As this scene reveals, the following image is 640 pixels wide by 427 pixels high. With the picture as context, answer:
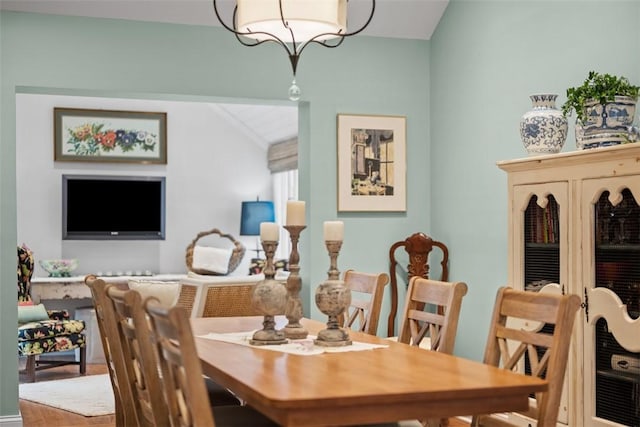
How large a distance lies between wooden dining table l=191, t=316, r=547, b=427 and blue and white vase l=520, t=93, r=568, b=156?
5.67 feet

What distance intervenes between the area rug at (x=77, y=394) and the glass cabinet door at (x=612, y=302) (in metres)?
3.46

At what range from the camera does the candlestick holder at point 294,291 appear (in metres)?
3.10

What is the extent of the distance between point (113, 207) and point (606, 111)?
22.2 ft

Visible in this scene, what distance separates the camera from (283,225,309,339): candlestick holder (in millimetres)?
3100

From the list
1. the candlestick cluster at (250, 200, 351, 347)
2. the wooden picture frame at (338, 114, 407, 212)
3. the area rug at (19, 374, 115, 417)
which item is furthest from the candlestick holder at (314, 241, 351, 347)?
the area rug at (19, 374, 115, 417)

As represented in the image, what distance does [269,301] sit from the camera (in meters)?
2.94

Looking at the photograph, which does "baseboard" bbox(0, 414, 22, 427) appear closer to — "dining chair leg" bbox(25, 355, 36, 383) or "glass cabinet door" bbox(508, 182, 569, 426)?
"dining chair leg" bbox(25, 355, 36, 383)

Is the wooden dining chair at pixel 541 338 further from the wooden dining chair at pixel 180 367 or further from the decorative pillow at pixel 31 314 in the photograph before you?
the decorative pillow at pixel 31 314

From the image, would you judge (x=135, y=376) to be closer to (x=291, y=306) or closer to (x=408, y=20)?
(x=291, y=306)

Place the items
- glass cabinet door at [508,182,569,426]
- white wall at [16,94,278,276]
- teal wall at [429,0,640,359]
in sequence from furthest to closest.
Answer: white wall at [16,94,278,276] < teal wall at [429,0,640,359] < glass cabinet door at [508,182,569,426]

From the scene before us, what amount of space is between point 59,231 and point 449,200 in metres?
5.04

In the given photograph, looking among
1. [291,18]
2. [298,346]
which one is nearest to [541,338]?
[298,346]

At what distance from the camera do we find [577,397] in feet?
12.4

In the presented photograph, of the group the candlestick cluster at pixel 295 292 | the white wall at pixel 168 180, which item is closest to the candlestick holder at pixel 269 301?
the candlestick cluster at pixel 295 292
